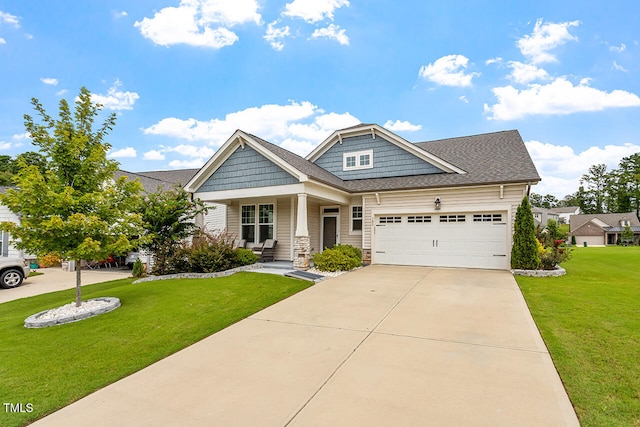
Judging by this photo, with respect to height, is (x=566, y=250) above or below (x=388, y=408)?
above

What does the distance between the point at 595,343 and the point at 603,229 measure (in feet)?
194

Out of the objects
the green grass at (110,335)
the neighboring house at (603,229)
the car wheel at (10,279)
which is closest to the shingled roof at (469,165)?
the green grass at (110,335)

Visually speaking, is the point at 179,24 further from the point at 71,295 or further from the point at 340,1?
the point at 71,295

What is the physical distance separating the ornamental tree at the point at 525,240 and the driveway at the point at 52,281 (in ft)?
49.8

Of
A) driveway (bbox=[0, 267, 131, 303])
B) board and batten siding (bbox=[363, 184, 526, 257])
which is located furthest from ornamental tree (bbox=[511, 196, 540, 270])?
driveway (bbox=[0, 267, 131, 303])

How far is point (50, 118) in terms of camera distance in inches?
250

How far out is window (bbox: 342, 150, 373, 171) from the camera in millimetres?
14461

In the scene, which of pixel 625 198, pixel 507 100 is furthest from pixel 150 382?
pixel 625 198

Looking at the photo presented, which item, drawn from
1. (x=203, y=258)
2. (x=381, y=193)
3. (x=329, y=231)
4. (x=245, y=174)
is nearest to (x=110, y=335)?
(x=203, y=258)

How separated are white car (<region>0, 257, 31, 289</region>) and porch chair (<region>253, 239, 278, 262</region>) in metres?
8.52

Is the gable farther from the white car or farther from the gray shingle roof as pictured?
the gray shingle roof

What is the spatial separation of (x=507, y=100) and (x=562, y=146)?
2004 centimetres

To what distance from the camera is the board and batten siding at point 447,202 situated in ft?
35.1

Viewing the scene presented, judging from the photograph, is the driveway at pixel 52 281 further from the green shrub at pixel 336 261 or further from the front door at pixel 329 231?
the front door at pixel 329 231
